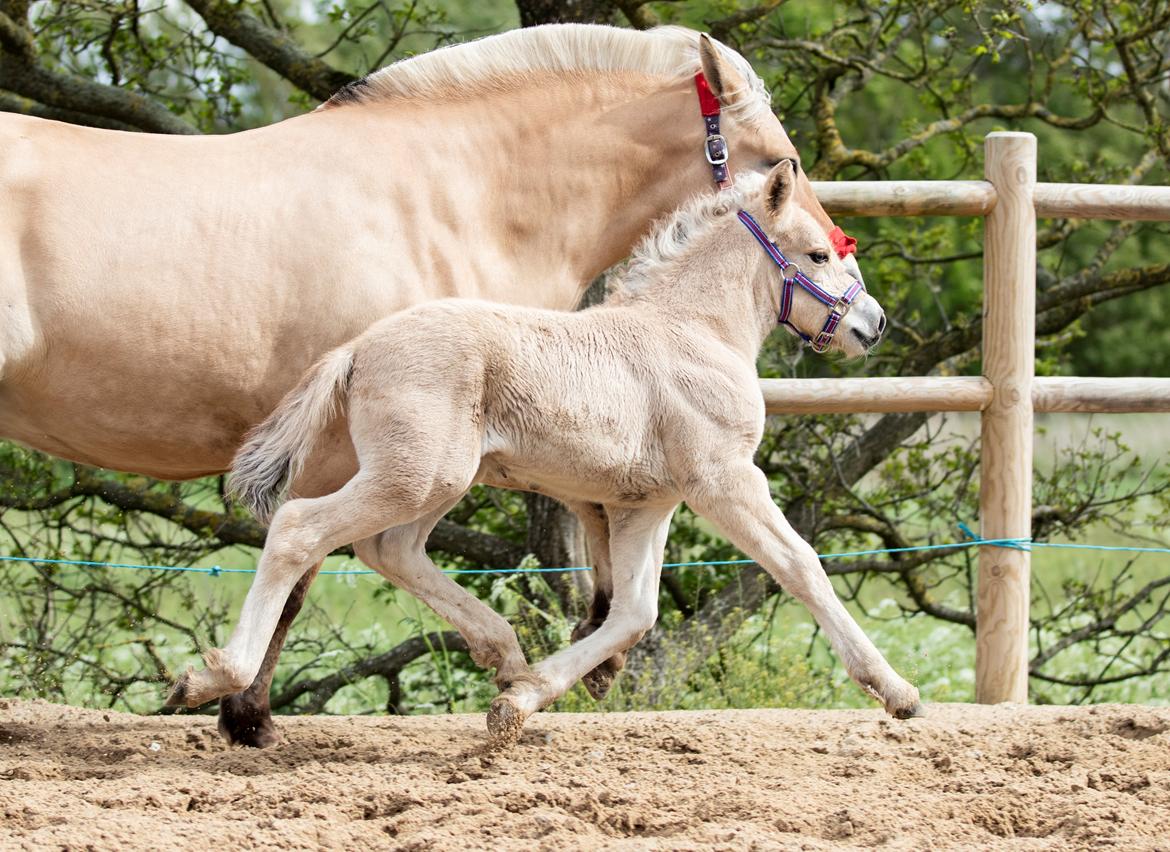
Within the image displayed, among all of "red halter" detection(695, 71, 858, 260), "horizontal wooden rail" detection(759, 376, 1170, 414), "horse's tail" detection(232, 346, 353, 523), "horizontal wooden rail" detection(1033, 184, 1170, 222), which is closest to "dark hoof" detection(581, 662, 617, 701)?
"horse's tail" detection(232, 346, 353, 523)

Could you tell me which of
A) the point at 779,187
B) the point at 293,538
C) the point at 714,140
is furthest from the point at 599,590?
the point at 714,140

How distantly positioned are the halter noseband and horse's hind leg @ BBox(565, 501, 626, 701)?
0.84 m

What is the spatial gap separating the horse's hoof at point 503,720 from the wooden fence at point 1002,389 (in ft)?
6.11

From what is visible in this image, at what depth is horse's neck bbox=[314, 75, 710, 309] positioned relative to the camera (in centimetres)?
417

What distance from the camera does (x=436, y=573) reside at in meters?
3.99

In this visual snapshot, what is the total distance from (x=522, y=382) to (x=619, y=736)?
1179mm

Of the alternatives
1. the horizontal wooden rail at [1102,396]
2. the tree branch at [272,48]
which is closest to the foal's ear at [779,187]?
the horizontal wooden rail at [1102,396]

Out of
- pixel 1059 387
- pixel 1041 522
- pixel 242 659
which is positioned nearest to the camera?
pixel 242 659

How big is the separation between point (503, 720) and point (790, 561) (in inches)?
34.1

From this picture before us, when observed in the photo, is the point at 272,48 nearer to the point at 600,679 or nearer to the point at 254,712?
the point at 254,712

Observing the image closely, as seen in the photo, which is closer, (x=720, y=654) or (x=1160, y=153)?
(x=720, y=654)

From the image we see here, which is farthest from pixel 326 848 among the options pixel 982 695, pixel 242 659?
pixel 982 695

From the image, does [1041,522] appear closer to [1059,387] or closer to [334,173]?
[1059,387]

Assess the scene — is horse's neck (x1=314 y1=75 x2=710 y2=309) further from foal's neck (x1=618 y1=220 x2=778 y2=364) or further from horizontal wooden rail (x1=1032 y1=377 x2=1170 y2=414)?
horizontal wooden rail (x1=1032 y1=377 x2=1170 y2=414)
